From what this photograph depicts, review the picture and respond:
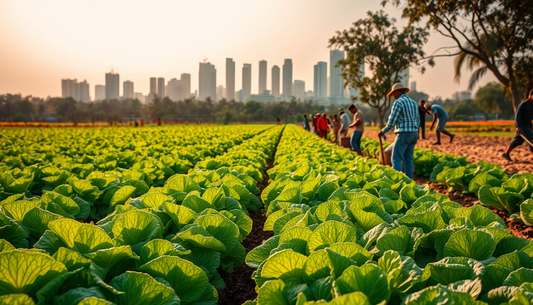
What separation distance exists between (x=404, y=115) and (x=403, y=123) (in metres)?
0.16

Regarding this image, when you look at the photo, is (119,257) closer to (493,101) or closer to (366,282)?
(366,282)

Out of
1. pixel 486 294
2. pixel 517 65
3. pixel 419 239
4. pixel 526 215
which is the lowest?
pixel 526 215

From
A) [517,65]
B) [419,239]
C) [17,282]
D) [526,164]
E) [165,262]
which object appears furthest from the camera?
[517,65]

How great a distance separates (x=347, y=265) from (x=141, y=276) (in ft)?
2.98

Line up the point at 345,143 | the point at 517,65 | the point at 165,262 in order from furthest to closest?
the point at 517,65
the point at 345,143
the point at 165,262

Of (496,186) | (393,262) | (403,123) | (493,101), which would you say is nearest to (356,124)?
(403,123)

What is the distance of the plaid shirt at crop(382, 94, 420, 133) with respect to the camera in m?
5.84

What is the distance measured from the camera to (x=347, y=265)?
57.9 inches

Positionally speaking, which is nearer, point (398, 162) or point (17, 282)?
point (17, 282)

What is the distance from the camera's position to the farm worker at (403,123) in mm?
5852

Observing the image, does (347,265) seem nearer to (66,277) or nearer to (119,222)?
(66,277)

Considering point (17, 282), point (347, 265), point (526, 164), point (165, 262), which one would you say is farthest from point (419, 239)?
point (526, 164)

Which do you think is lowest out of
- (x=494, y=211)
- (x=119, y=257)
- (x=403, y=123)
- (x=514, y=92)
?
(x=494, y=211)

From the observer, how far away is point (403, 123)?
599 centimetres
